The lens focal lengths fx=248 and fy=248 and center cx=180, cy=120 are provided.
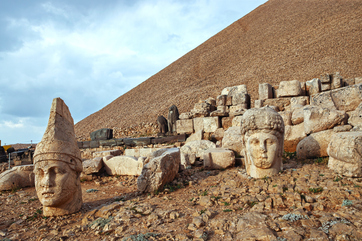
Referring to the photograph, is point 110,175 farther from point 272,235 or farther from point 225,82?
point 225,82

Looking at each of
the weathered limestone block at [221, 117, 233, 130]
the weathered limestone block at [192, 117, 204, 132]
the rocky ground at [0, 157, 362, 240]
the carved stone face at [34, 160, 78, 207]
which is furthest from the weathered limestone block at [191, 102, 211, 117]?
the carved stone face at [34, 160, 78, 207]

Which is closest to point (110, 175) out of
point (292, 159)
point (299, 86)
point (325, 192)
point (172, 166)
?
point (172, 166)

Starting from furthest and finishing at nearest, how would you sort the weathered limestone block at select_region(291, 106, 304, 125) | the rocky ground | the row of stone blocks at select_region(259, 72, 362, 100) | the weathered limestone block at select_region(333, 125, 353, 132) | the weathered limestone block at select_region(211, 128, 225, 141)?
1. the row of stone blocks at select_region(259, 72, 362, 100)
2. the weathered limestone block at select_region(211, 128, 225, 141)
3. the weathered limestone block at select_region(291, 106, 304, 125)
4. the weathered limestone block at select_region(333, 125, 353, 132)
5. the rocky ground

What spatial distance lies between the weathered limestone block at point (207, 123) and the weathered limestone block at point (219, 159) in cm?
474

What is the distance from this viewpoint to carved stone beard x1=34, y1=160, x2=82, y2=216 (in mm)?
4273

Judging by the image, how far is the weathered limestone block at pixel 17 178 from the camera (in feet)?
23.0

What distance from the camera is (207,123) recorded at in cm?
1189

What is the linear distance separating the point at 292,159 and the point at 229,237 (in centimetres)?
452

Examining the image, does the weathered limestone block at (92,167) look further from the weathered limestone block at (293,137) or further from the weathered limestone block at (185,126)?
the weathered limestone block at (293,137)

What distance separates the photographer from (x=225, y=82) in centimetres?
3219

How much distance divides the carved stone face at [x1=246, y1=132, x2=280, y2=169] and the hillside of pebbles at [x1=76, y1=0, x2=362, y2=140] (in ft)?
60.5

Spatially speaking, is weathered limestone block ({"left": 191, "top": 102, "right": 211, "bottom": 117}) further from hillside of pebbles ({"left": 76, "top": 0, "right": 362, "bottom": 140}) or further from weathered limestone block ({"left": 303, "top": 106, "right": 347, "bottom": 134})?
hillside of pebbles ({"left": 76, "top": 0, "right": 362, "bottom": 140})

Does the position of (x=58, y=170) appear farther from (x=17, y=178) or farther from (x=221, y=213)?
(x=17, y=178)

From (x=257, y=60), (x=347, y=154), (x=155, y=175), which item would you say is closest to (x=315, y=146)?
(x=347, y=154)
